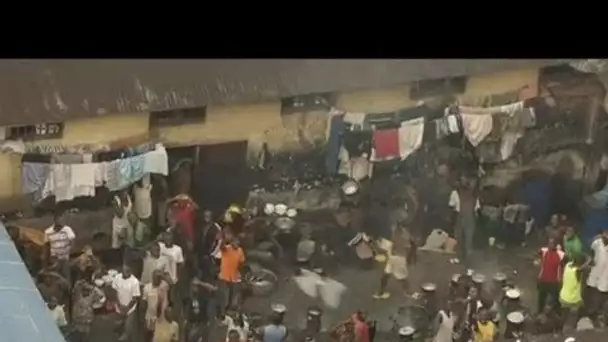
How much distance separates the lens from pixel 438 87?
7.48 ft

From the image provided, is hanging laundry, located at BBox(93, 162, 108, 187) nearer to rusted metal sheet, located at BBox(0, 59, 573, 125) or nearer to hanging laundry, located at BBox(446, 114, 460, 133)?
rusted metal sheet, located at BBox(0, 59, 573, 125)

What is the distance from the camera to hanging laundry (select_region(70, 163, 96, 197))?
2.19 m

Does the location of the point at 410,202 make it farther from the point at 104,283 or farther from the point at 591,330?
the point at 104,283

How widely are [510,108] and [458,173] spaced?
183 mm

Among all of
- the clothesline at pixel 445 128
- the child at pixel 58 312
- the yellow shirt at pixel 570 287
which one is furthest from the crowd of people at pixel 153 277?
the yellow shirt at pixel 570 287

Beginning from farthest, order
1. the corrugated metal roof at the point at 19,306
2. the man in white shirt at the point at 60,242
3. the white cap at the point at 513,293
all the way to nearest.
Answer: the white cap at the point at 513,293 < the man in white shirt at the point at 60,242 < the corrugated metal roof at the point at 19,306

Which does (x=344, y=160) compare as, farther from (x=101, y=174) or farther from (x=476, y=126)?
(x=101, y=174)

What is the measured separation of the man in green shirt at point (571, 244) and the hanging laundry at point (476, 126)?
0.99 feet

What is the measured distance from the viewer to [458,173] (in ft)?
7.68

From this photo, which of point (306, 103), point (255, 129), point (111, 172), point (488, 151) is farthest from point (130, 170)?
point (488, 151)

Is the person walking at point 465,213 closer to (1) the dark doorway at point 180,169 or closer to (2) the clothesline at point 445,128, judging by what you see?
(2) the clothesline at point 445,128

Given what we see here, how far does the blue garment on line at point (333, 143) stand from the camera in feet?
7.48
